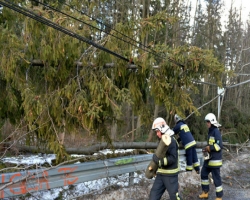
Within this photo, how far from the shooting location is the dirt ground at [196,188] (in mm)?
5325

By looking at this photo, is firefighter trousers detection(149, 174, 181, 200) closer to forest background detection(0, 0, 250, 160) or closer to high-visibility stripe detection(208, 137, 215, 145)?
forest background detection(0, 0, 250, 160)

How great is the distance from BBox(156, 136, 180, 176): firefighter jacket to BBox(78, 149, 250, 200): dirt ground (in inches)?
46.3

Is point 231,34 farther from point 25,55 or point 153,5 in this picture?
point 25,55

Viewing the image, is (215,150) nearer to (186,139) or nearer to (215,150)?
(215,150)

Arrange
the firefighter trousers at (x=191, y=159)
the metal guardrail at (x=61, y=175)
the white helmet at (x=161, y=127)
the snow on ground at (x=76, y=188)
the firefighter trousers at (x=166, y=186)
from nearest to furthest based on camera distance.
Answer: the metal guardrail at (x=61, y=175) → the white helmet at (x=161, y=127) → the firefighter trousers at (x=166, y=186) → the snow on ground at (x=76, y=188) → the firefighter trousers at (x=191, y=159)

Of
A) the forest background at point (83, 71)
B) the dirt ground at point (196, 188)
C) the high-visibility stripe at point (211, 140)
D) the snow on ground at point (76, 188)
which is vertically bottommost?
the dirt ground at point (196, 188)

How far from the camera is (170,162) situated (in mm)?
4402

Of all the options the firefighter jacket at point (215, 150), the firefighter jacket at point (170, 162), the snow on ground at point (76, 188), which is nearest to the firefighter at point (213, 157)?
the firefighter jacket at point (215, 150)

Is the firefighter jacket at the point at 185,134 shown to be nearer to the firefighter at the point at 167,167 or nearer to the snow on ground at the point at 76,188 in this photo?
the snow on ground at the point at 76,188

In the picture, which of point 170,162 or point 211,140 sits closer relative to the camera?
point 170,162

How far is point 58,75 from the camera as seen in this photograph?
5160mm

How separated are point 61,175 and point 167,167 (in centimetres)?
166

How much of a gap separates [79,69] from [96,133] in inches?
48.9

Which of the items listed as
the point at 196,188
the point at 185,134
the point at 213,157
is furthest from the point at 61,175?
the point at 196,188
